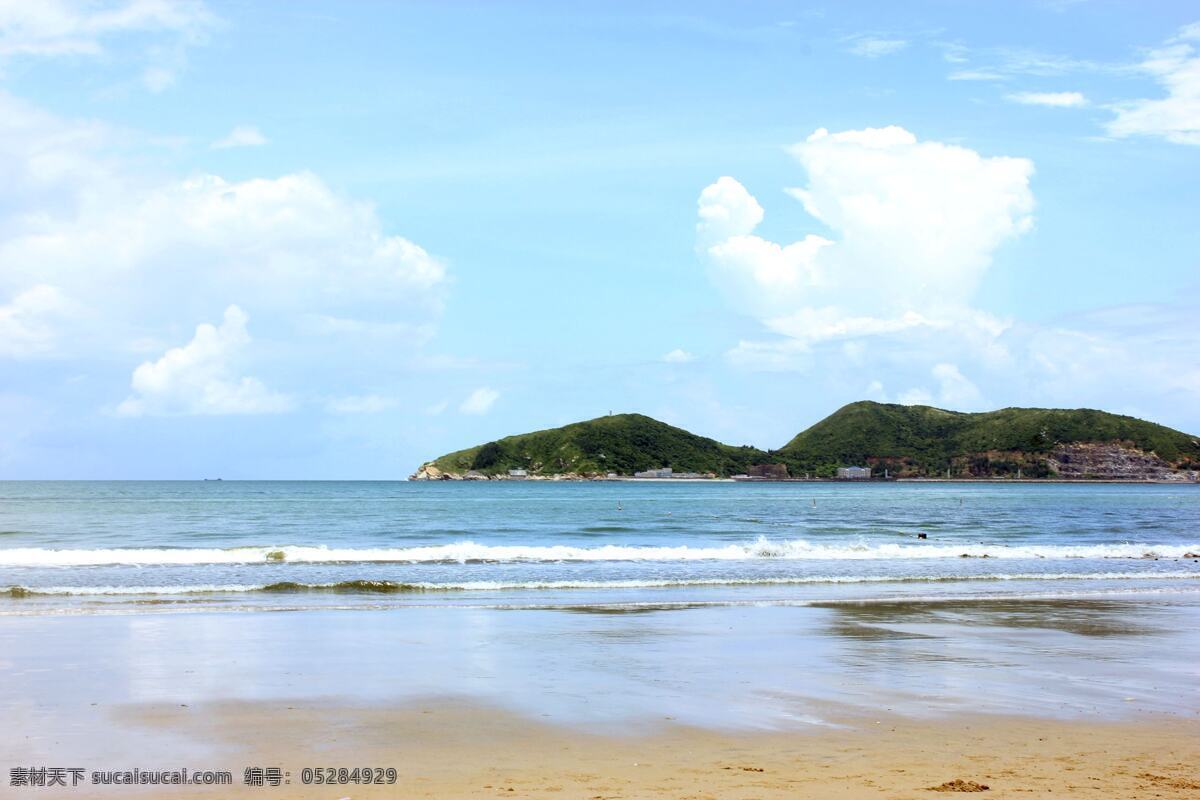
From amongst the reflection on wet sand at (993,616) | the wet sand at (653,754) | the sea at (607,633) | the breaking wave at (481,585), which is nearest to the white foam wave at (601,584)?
the breaking wave at (481,585)

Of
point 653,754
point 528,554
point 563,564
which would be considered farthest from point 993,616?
point 528,554

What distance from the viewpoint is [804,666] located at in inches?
579

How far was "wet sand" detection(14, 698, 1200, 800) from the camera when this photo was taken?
8734mm

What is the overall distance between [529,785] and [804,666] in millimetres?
6882

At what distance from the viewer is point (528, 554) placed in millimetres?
39812

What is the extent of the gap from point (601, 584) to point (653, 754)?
57.9 ft

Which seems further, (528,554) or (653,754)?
(528,554)

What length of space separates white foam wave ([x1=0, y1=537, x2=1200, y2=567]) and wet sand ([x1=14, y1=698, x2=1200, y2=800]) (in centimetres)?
2366

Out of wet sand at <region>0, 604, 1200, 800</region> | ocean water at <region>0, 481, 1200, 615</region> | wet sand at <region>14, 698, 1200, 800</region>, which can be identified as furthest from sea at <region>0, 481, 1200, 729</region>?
wet sand at <region>14, 698, 1200, 800</region>

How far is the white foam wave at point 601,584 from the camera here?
25031 mm

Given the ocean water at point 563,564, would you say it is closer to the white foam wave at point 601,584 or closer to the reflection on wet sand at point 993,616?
the white foam wave at point 601,584

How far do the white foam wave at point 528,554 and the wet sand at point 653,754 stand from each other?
23663 mm

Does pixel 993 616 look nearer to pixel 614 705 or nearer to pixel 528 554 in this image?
pixel 614 705

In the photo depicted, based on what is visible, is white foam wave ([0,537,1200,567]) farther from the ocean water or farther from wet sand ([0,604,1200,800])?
wet sand ([0,604,1200,800])
